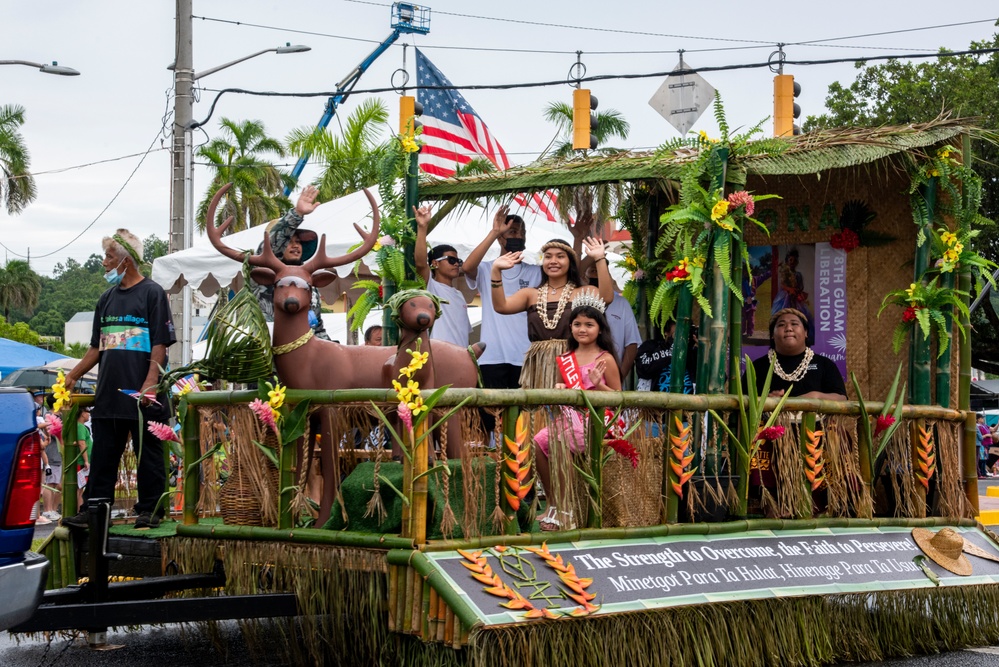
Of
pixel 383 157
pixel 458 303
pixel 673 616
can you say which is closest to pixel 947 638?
pixel 673 616

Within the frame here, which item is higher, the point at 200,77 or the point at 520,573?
the point at 200,77

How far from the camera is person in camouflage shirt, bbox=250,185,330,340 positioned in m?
6.71

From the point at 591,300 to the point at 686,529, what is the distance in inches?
82.2

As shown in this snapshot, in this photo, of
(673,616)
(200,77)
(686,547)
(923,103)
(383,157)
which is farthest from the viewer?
(923,103)

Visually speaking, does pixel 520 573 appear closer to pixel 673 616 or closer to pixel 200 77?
pixel 673 616

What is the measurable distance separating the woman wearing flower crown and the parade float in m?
0.44

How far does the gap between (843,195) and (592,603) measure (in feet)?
15.2

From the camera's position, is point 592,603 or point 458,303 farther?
point 458,303

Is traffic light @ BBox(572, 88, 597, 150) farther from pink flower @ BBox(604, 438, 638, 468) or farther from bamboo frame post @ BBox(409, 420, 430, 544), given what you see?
bamboo frame post @ BBox(409, 420, 430, 544)

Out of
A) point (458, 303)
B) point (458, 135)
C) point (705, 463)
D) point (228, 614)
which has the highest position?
point (458, 135)

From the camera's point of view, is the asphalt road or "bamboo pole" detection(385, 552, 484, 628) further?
the asphalt road

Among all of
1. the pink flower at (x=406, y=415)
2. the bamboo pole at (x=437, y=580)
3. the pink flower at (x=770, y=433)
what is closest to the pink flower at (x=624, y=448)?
the pink flower at (x=770, y=433)

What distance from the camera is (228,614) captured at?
5.25 m

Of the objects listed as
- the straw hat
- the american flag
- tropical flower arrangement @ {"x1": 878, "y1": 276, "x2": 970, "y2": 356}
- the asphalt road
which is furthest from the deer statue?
the american flag
